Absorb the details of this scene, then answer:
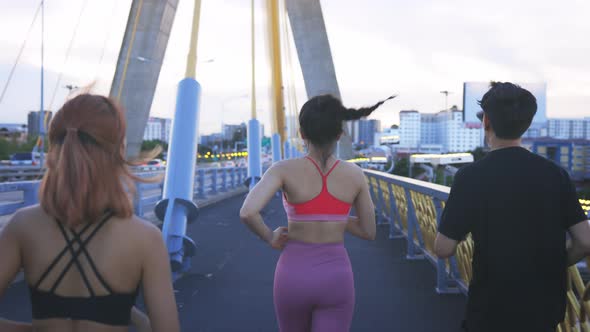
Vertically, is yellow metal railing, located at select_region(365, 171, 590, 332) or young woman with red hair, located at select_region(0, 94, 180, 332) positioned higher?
young woman with red hair, located at select_region(0, 94, 180, 332)

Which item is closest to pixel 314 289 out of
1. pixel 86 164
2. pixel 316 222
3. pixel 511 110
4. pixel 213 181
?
pixel 316 222

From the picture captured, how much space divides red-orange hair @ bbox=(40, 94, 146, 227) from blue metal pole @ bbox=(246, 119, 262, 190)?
15.9m

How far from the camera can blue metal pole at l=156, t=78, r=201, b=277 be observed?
7.13 meters

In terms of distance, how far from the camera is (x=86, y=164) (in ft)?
6.09

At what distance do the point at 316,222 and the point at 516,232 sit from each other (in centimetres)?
91

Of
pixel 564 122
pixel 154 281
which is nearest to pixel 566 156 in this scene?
pixel 154 281

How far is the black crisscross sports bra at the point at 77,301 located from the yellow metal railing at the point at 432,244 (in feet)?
7.70

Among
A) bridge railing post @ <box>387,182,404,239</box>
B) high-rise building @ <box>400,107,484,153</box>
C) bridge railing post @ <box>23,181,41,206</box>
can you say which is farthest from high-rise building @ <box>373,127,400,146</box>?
bridge railing post @ <box>23,181,41,206</box>

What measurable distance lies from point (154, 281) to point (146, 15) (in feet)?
66.7

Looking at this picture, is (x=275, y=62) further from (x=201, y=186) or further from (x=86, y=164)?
(x=86, y=164)

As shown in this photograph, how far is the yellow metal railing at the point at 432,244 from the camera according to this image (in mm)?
3389

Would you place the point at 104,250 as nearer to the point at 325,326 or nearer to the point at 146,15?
the point at 325,326

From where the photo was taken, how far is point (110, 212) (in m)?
1.90

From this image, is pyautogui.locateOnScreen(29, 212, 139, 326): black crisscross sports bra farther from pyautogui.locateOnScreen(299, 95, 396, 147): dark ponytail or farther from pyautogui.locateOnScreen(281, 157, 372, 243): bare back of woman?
pyautogui.locateOnScreen(299, 95, 396, 147): dark ponytail
